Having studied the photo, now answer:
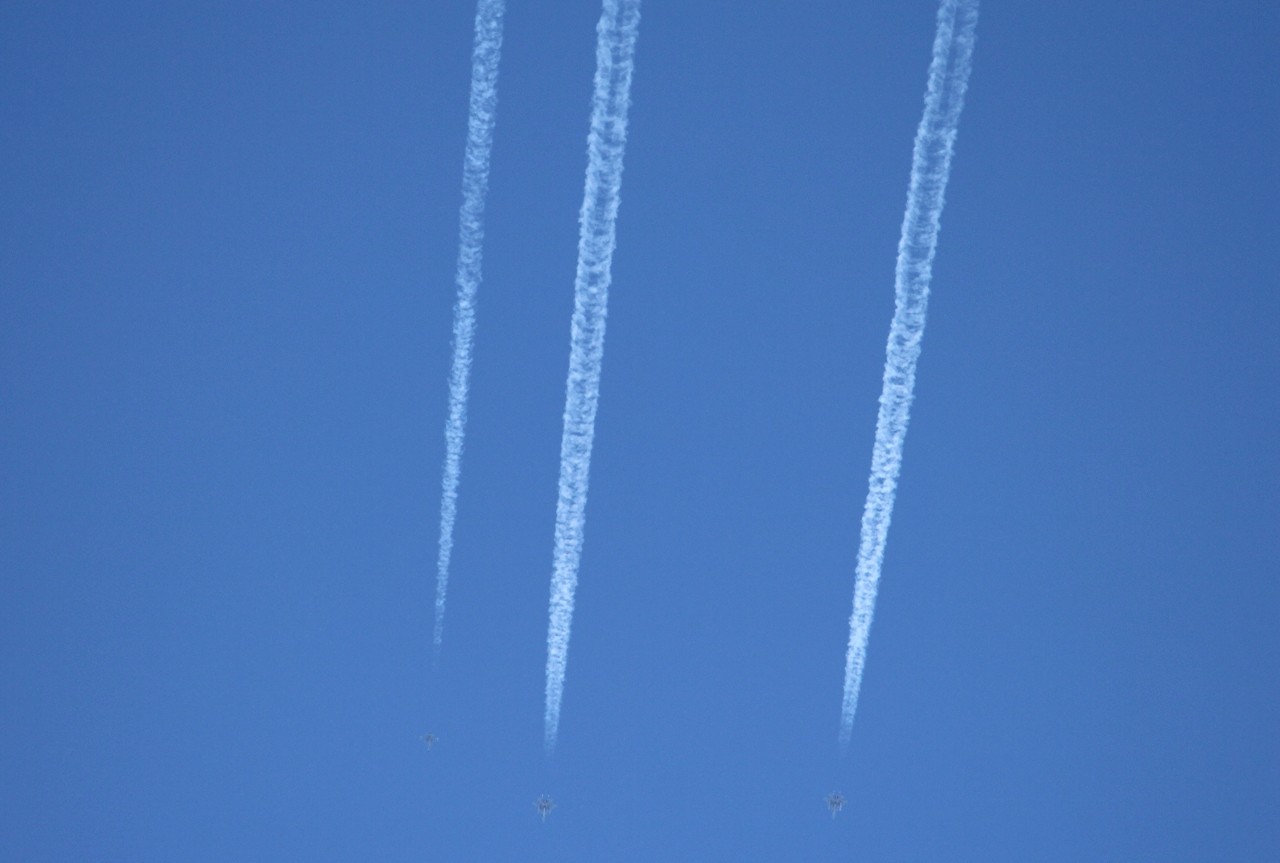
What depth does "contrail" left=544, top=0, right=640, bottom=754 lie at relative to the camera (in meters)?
4.42

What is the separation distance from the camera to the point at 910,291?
177 inches

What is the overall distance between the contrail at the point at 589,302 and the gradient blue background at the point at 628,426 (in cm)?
5

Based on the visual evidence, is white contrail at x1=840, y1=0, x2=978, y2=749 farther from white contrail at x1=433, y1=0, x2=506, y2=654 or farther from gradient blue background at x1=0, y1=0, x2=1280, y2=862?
white contrail at x1=433, y1=0, x2=506, y2=654

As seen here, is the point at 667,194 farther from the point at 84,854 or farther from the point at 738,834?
the point at 84,854

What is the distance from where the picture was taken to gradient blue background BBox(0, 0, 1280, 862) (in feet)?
14.6

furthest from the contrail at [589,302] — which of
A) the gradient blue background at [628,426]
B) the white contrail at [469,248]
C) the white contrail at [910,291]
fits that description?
the white contrail at [910,291]

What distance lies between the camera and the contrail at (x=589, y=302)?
442 centimetres

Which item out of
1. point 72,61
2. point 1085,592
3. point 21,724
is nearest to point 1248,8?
point 1085,592

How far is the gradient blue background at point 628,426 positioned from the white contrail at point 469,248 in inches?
1.8

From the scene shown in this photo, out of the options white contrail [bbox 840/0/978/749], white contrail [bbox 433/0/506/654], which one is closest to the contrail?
white contrail [bbox 433/0/506/654]

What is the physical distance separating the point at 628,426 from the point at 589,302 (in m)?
0.47

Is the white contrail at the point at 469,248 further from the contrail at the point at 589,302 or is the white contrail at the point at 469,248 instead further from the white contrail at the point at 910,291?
the white contrail at the point at 910,291

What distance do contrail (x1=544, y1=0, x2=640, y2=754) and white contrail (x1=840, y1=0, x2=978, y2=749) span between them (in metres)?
1.05

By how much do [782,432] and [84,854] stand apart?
3.05 metres
